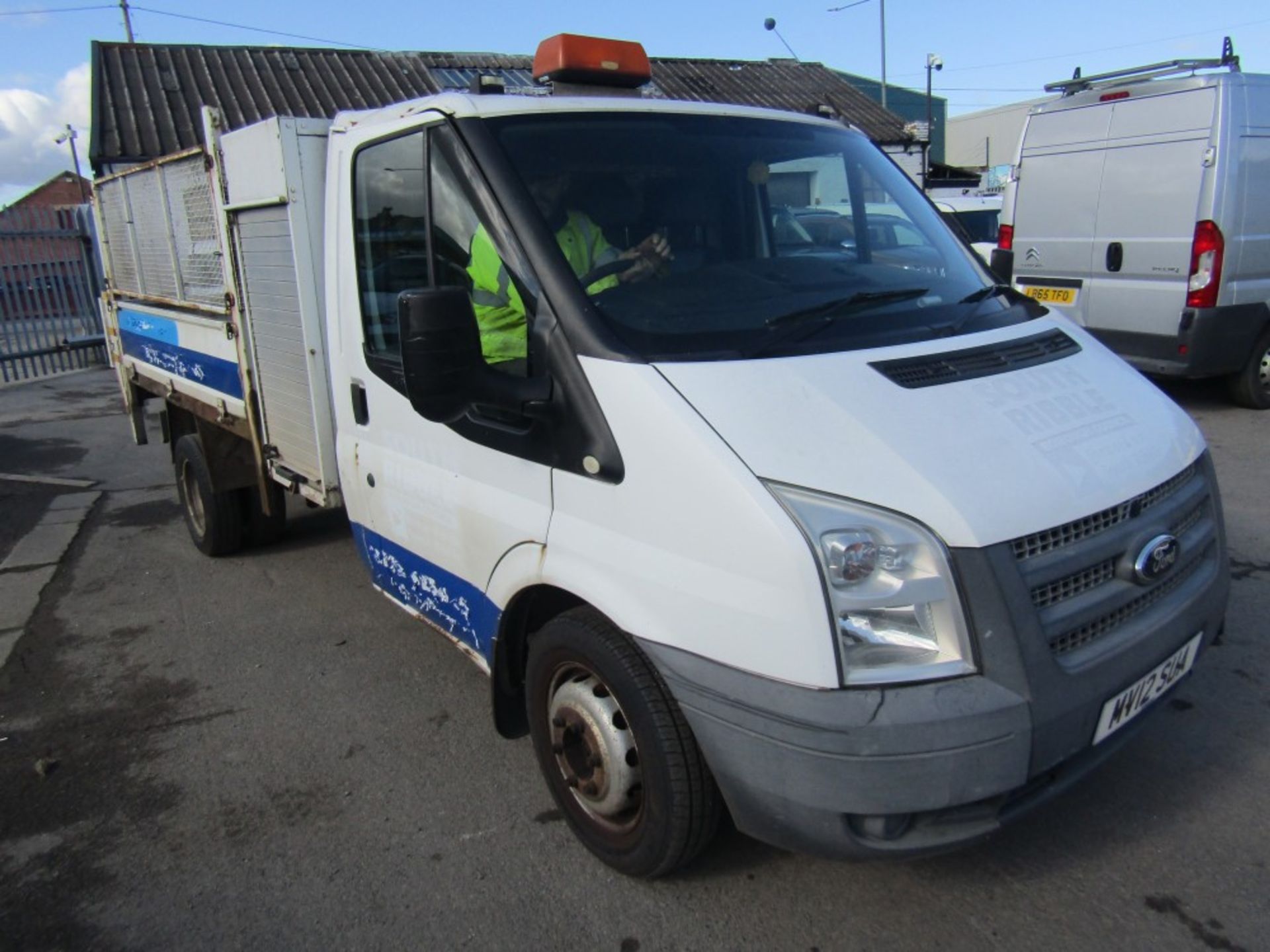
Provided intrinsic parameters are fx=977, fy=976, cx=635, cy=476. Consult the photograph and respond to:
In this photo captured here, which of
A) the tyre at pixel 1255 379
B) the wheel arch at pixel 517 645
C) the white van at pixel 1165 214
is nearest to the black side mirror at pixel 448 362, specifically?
the wheel arch at pixel 517 645

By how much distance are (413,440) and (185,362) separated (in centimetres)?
282

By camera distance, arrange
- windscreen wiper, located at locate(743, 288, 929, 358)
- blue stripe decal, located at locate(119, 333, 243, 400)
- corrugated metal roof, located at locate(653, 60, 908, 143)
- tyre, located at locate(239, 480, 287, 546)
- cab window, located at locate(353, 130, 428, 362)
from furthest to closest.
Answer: corrugated metal roof, located at locate(653, 60, 908, 143), tyre, located at locate(239, 480, 287, 546), blue stripe decal, located at locate(119, 333, 243, 400), cab window, located at locate(353, 130, 428, 362), windscreen wiper, located at locate(743, 288, 929, 358)

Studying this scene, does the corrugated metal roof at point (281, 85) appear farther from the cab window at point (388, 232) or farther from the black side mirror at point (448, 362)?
the black side mirror at point (448, 362)

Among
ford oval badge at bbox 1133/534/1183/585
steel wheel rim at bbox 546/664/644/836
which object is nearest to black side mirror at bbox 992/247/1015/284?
ford oval badge at bbox 1133/534/1183/585

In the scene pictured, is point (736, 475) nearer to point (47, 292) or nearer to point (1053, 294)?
point (1053, 294)

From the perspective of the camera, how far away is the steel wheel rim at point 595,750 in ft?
8.63

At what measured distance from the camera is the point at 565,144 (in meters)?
2.91

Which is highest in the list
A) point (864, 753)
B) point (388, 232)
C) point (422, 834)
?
point (388, 232)

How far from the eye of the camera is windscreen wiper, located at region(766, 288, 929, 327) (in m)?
2.69

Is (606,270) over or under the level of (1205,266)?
over

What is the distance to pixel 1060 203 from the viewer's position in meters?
8.41

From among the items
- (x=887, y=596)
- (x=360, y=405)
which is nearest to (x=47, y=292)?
(x=360, y=405)

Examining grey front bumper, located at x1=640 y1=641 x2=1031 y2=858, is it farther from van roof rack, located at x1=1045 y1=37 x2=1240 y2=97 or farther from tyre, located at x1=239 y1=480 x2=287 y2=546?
van roof rack, located at x1=1045 y1=37 x2=1240 y2=97

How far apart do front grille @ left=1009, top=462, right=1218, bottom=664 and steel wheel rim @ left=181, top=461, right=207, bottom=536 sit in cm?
491
